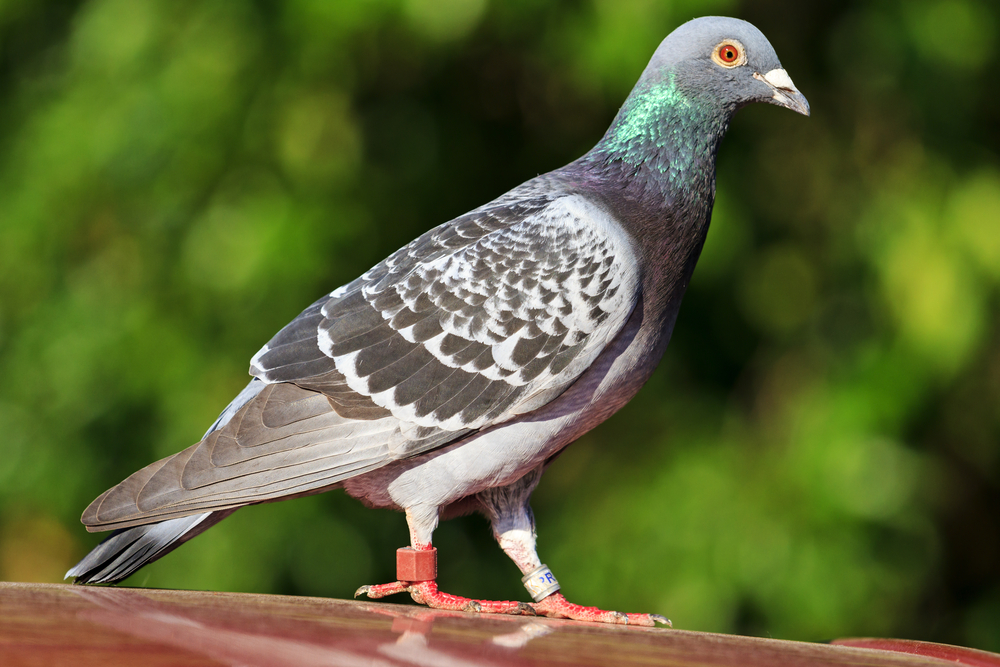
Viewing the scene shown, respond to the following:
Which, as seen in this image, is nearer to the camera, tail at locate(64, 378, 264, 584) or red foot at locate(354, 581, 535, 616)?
red foot at locate(354, 581, 535, 616)

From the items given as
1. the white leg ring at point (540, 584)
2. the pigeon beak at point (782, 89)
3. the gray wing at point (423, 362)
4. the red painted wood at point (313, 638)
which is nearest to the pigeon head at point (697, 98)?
the pigeon beak at point (782, 89)

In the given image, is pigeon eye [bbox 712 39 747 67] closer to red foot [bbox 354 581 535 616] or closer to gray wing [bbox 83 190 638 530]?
gray wing [bbox 83 190 638 530]

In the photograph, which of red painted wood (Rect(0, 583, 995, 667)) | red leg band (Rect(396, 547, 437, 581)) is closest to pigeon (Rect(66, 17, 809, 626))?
red leg band (Rect(396, 547, 437, 581))

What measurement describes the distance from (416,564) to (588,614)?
0.40 metres

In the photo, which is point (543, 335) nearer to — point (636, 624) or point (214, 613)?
point (636, 624)

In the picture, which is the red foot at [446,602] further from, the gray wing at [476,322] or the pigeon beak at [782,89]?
the pigeon beak at [782,89]

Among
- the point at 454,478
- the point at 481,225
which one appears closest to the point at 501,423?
the point at 454,478

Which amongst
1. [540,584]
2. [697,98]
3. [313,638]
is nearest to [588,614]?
[540,584]

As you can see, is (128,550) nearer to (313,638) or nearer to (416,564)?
(416,564)

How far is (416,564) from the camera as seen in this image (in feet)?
6.79

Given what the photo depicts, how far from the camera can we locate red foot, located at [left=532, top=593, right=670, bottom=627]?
2051 millimetres

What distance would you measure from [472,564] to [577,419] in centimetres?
259

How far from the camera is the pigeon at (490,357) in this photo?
2.07 m

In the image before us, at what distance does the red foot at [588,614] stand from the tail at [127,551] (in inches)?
30.4
